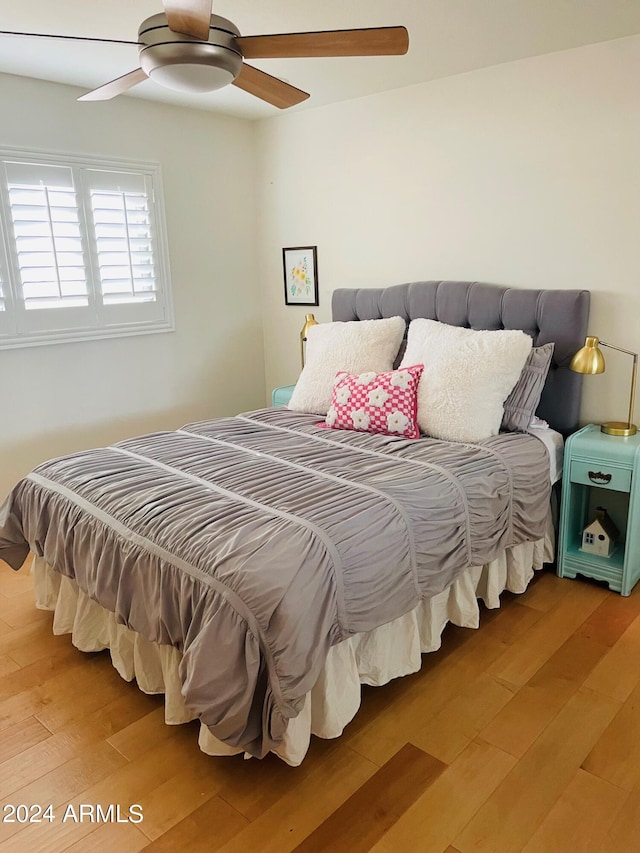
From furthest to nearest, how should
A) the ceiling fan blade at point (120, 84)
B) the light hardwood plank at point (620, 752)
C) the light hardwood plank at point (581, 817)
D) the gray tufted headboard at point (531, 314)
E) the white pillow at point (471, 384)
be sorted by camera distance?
the gray tufted headboard at point (531, 314), the white pillow at point (471, 384), the ceiling fan blade at point (120, 84), the light hardwood plank at point (620, 752), the light hardwood plank at point (581, 817)

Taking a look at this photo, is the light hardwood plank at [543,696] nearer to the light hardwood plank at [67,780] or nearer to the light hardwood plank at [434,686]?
the light hardwood plank at [434,686]

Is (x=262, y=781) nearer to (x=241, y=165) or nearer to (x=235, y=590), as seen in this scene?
(x=235, y=590)

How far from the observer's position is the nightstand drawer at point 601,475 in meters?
2.67

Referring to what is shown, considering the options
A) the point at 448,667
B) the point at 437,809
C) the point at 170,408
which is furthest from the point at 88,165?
the point at 437,809

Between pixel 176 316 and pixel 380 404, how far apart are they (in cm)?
177

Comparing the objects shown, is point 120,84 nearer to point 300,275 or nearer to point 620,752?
point 300,275

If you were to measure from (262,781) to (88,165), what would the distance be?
3.17 m

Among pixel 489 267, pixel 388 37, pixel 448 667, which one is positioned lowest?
pixel 448 667

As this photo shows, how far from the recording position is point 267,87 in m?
2.22

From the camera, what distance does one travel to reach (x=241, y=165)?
14.1ft

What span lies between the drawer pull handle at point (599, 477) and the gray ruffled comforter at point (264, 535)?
0.19m

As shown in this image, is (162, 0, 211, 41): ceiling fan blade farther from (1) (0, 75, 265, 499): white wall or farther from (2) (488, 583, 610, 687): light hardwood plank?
(2) (488, 583, 610, 687): light hardwood plank

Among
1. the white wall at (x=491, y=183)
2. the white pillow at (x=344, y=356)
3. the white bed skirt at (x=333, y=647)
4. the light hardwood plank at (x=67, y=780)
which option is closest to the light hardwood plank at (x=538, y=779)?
the white bed skirt at (x=333, y=647)

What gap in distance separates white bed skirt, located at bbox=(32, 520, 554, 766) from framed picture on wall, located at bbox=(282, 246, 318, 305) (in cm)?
224
